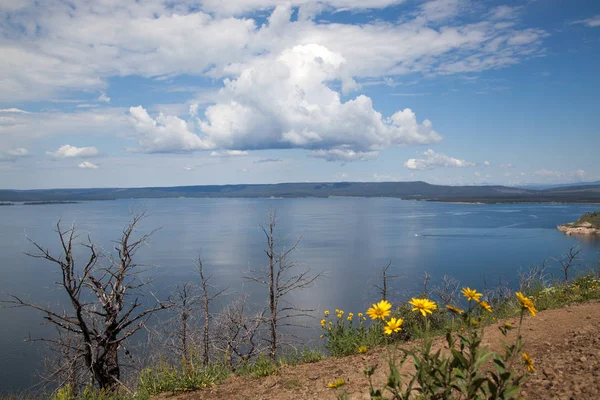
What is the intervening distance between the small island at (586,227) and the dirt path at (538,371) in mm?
72144

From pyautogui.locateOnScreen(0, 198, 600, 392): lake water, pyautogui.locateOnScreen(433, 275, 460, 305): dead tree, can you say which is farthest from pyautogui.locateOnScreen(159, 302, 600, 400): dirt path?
pyautogui.locateOnScreen(433, 275, 460, 305): dead tree

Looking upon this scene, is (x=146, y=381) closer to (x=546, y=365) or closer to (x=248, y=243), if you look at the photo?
(x=546, y=365)

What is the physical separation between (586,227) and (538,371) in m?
79.0

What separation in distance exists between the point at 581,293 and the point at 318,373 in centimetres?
512

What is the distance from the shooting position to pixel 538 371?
12.6ft

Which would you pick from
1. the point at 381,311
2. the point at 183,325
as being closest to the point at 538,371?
the point at 381,311

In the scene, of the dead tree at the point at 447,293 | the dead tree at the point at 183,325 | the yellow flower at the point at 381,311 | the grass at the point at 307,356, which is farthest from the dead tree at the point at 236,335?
the dead tree at the point at 447,293

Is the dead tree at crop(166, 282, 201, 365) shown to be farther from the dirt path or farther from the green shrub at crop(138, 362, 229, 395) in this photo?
the dirt path

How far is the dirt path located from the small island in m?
72.1

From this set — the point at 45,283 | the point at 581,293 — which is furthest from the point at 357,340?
the point at 45,283

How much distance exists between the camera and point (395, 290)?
30578 mm

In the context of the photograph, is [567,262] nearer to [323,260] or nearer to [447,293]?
[447,293]

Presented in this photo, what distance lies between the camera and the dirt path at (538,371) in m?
3.49

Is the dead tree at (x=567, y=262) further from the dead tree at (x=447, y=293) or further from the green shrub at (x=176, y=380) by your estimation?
the green shrub at (x=176, y=380)
